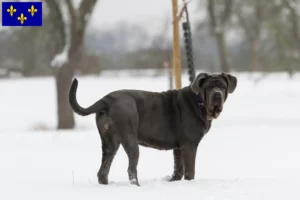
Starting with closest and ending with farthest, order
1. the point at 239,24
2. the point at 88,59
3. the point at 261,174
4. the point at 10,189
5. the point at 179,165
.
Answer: the point at 10,189, the point at 179,165, the point at 261,174, the point at 239,24, the point at 88,59

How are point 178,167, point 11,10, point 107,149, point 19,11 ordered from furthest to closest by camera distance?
point 11,10, point 19,11, point 178,167, point 107,149

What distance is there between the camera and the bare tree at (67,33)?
59.7ft

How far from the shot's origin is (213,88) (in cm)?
650

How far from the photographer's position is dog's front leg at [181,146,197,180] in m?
6.88

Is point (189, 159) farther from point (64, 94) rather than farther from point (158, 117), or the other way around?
point (64, 94)

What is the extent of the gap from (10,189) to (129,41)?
78.9m

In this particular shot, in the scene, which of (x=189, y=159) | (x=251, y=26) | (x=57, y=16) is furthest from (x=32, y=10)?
(x=251, y=26)

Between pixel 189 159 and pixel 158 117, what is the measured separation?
613 millimetres

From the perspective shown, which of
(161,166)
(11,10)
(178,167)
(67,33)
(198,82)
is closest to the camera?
(198,82)

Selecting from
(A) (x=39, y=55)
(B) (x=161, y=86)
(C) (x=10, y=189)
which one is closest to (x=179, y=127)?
(C) (x=10, y=189)

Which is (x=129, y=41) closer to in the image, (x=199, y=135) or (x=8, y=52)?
(x=8, y=52)

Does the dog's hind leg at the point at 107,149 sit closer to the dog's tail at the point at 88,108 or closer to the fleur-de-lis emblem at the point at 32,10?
the dog's tail at the point at 88,108

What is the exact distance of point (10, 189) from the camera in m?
6.64

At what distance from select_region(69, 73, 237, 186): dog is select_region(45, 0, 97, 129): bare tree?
11.4m
